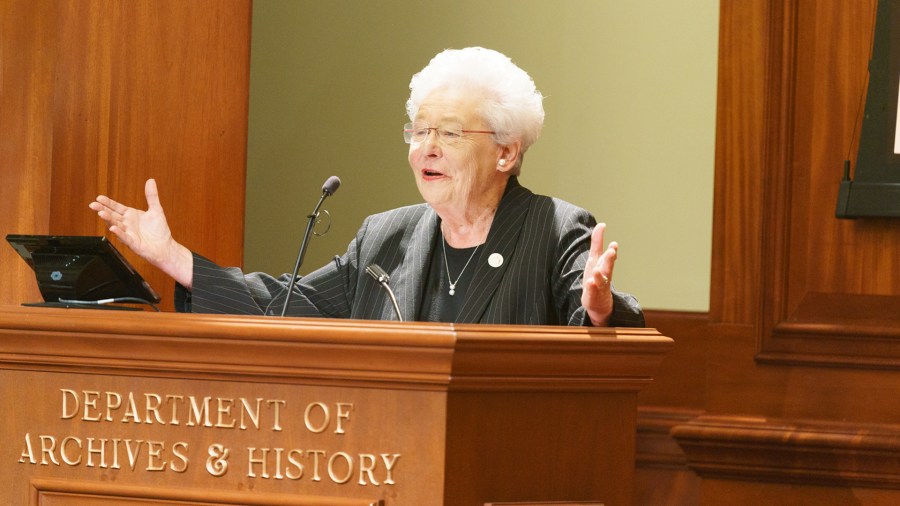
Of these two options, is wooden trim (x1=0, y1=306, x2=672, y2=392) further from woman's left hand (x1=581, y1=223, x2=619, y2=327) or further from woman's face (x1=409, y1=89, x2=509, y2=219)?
woman's face (x1=409, y1=89, x2=509, y2=219)

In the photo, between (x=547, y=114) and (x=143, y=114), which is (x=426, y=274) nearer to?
(x=143, y=114)

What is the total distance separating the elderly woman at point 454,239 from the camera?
2.64m

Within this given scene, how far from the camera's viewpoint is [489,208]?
9.53 ft

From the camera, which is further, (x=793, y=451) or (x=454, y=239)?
(x=793, y=451)

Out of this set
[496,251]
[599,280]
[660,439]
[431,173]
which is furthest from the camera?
[660,439]

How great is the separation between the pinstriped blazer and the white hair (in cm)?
15

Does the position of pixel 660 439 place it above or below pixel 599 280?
below

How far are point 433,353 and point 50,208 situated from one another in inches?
51.8

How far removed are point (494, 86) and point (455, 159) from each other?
0.21 m

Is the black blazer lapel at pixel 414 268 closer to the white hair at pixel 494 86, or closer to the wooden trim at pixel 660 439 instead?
the white hair at pixel 494 86

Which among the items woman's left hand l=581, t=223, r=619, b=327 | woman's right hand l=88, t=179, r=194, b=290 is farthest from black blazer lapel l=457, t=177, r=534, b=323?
woman's right hand l=88, t=179, r=194, b=290

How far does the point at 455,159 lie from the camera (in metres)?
2.83

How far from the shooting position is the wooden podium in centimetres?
172

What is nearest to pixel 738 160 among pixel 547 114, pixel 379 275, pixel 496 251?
pixel 547 114
